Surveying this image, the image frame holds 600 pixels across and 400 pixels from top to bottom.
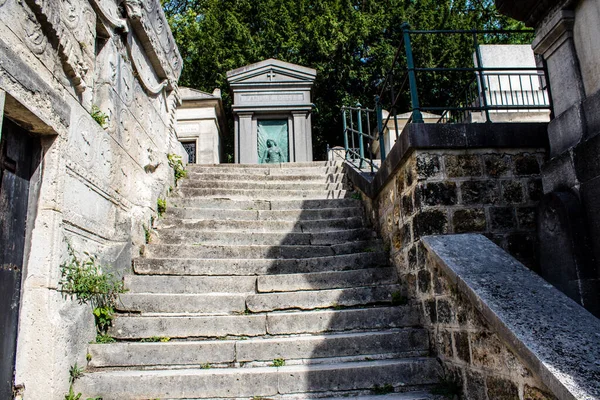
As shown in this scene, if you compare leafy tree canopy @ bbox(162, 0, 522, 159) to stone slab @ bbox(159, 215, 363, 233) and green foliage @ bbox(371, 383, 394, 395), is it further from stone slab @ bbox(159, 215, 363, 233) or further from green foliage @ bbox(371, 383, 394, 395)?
green foliage @ bbox(371, 383, 394, 395)

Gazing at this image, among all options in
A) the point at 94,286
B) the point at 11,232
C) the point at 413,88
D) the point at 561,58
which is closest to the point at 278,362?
the point at 94,286

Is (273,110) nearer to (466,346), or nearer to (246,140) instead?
(246,140)

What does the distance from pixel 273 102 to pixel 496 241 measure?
10423mm

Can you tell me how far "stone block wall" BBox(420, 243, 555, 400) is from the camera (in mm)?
2438

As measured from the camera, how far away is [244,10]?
2033cm

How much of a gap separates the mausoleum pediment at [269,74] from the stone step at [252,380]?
1106 centimetres

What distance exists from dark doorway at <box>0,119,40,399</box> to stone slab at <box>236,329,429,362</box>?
5.08ft

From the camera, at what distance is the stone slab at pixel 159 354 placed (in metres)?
3.50

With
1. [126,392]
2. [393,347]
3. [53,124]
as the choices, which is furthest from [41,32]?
[393,347]

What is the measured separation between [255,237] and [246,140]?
26.5 ft

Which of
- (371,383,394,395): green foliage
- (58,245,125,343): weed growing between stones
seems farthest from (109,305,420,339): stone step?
(371,383,394,395): green foliage

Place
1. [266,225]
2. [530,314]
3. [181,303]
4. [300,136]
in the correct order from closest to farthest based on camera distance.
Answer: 1. [530,314]
2. [181,303]
3. [266,225]
4. [300,136]

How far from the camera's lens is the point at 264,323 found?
154 inches

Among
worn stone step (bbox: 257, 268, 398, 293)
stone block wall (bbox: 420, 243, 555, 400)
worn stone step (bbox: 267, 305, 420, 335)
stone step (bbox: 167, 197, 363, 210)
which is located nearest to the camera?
stone block wall (bbox: 420, 243, 555, 400)
